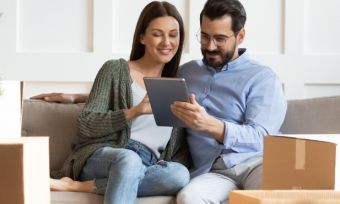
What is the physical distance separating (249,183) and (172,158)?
326 mm

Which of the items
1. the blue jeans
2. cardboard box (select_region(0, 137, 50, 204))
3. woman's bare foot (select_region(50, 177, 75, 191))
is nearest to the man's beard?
the blue jeans

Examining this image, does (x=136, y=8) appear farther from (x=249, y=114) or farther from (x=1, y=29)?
(x=249, y=114)

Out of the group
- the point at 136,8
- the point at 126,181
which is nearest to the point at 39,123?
the point at 126,181

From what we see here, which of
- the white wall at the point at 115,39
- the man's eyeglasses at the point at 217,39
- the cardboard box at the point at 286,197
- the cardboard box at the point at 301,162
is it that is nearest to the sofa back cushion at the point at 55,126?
the man's eyeglasses at the point at 217,39

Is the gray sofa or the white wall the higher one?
the white wall

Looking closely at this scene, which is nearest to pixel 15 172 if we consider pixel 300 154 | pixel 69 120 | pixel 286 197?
pixel 286 197

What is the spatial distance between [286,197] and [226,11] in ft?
4.31

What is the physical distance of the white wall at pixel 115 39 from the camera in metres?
3.40

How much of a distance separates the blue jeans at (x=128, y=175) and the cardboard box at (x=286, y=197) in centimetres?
92

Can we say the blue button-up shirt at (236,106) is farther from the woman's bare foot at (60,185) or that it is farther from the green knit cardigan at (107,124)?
the woman's bare foot at (60,185)

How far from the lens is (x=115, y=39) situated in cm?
343

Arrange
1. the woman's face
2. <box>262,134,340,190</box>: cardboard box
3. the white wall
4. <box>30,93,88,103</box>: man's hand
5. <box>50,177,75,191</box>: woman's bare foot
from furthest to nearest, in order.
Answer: the white wall
<box>30,93,88,103</box>: man's hand
the woman's face
<box>50,177,75,191</box>: woman's bare foot
<box>262,134,340,190</box>: cardboard box

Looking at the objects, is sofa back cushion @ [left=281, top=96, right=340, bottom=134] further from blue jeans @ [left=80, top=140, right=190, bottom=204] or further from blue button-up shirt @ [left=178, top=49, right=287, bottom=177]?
blue jeans @ [left=80, top=140, right=190, bottom=204]

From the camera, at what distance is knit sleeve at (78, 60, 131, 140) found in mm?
2482
